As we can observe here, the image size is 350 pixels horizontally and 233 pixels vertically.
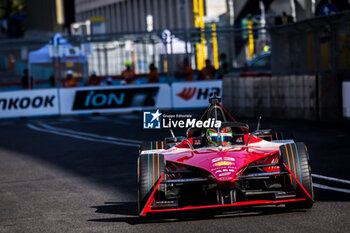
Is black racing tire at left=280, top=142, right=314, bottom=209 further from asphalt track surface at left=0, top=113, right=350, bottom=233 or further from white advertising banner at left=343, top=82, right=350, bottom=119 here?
white advertising banner at left=343, top=82, right=350, bottom=119

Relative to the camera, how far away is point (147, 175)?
8.11 meters

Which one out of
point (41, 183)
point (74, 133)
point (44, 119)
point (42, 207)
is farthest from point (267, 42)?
point (42, 207)

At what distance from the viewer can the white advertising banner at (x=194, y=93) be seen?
1107 inches

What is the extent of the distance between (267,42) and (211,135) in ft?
69.0

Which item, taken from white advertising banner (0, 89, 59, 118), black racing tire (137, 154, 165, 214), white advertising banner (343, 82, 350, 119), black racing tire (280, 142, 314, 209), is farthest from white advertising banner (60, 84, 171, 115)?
black racing tire (280, 142, 314, 209)

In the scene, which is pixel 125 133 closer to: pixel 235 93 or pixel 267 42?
pixel 235 93

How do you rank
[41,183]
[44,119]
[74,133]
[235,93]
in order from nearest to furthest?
[41,183]
[74,133]
[235,93]
[44,119]

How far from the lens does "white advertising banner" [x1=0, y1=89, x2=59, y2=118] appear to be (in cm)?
2902

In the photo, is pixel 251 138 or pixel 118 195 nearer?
pixel 251 138

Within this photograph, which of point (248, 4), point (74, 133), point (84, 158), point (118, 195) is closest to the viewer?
point (118, 195)

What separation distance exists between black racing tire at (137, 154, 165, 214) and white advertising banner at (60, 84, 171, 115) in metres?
20.5

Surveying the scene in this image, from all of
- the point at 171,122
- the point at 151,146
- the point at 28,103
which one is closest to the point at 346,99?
the point at 151,146

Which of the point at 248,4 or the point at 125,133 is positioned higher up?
the point at 248,4

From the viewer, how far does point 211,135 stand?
9.52m
